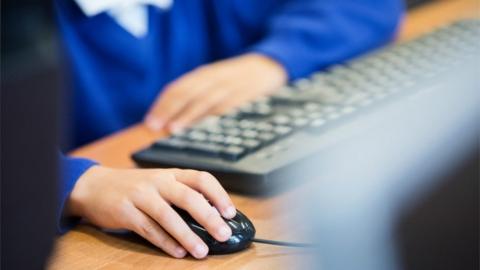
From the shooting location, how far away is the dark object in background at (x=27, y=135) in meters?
0.26

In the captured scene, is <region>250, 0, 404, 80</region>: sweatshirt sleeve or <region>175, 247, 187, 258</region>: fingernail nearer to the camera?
<region>175, 247, 187, 258</region>: fingernail

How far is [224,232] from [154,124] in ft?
1.19

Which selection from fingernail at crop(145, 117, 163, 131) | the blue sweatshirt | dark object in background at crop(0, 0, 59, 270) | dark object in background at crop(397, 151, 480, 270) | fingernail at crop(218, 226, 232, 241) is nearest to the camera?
dark object in background at crop(0, 0, 59, 270)

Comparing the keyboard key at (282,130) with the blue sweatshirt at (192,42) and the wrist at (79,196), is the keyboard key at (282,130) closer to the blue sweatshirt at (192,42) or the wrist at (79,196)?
the wrist at (79,196)

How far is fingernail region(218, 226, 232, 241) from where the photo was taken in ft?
1.56

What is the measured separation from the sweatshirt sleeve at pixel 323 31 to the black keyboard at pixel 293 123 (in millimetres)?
94

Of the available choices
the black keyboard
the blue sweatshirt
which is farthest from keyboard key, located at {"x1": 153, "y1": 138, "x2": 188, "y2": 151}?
the blue sweatshirt

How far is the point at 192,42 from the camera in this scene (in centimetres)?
108

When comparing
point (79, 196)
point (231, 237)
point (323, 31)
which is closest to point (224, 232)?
point (231, 237)

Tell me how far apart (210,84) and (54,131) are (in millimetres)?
578

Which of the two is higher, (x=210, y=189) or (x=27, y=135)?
(x=27, y=135)

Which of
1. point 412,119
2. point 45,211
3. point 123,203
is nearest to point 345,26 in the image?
point 412,119

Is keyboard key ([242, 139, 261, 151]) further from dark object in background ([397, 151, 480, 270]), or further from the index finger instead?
dark object in background ([397, 151, 480, 270])

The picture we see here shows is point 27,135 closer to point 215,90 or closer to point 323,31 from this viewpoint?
point 215,90
